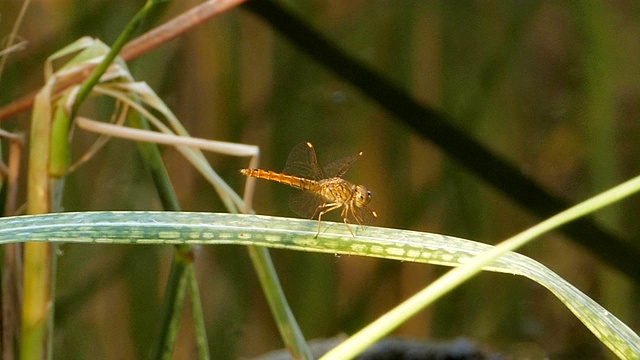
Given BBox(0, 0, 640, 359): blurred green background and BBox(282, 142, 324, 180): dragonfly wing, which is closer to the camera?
BBox(282, 142, 324, 180): dragonfly wing

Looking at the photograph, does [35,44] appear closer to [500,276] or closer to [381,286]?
[381,286]

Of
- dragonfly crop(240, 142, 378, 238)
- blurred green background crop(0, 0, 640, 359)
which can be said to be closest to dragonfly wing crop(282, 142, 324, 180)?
dragonfly crop(240, 142, 378, 238)

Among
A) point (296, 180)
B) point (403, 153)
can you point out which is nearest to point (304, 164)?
point (296, 180)

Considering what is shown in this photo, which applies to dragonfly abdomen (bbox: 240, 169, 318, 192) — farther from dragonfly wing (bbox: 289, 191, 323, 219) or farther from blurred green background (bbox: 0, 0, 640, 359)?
blurred green background (bbox: 0, 0, 640, 359)

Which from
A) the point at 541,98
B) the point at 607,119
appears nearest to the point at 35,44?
the point at 541,98

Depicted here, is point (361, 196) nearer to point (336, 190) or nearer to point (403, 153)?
point (336, 190)

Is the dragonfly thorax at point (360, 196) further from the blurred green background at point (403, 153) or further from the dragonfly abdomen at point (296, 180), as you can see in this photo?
the blurred green background at point (403, 153)

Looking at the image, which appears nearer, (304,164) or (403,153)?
(304,164)
